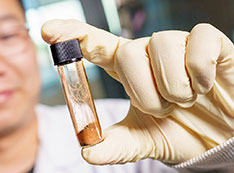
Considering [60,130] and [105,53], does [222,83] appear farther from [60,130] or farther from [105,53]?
[60,130]

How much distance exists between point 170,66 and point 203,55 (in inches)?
1.7

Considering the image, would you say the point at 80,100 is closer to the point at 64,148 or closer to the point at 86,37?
the point at 86,37

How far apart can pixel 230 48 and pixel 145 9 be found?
1.40 meters

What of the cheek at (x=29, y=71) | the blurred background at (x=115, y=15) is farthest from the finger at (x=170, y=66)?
the blurred background at (x=115, y=15)

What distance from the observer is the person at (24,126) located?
764 mm

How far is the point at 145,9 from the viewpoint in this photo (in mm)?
1738

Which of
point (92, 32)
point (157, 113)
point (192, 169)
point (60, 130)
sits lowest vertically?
point (60, 130)

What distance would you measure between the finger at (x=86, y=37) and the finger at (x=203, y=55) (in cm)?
10

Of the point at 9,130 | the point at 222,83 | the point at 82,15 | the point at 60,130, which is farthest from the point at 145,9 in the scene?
the point at 222,83

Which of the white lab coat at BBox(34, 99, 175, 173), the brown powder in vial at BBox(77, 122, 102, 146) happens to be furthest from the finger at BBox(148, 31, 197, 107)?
the white lab coat at BBox(34, 99, 175, 173)

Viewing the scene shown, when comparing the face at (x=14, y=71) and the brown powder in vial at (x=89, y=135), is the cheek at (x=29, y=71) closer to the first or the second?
A: the face at (x=14, y=71)

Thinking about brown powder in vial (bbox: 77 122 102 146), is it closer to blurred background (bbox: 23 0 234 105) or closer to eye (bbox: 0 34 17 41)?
eye (bbox: 0 34 17 41)

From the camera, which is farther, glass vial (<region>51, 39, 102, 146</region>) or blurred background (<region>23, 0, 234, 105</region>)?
blurred background (<region>23, 0, 234, 105</region>)

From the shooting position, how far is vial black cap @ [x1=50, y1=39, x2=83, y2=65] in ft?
1.19
